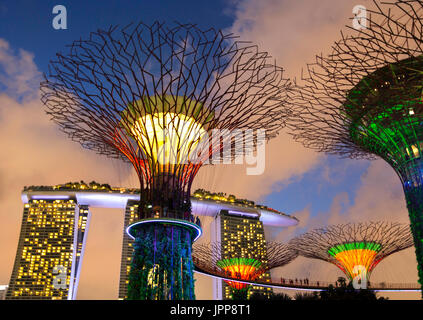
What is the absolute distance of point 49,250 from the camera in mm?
94188

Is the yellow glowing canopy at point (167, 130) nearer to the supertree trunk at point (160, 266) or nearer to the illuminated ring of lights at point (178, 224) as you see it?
the illuminated ring of lights at point (178, 224)

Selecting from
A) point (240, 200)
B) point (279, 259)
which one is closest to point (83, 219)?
point (240, 200)

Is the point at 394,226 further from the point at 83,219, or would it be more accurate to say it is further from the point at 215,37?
the point at 83,219

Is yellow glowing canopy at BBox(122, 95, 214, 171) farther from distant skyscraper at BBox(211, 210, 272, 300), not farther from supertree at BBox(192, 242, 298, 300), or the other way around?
distant skyscraper at BBox(211, 210, 272, 300)

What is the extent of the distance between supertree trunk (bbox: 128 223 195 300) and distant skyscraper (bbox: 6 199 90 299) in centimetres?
7975

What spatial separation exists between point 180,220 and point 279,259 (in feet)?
81.2

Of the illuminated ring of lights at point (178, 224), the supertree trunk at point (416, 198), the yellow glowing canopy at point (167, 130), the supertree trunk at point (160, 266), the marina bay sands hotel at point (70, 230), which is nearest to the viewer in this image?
the supertree trunk at point (160, 266)

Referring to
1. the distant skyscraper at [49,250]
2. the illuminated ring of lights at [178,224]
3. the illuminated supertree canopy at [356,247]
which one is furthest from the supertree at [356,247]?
the distant skyscraper at [49,250]

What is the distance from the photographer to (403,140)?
68.9 ft

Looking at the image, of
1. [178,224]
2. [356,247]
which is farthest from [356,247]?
[178,224]

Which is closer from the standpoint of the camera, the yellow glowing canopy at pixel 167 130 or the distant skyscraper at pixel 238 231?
the yellow glowing canopy at pixel 167 130

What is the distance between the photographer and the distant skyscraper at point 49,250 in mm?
87875

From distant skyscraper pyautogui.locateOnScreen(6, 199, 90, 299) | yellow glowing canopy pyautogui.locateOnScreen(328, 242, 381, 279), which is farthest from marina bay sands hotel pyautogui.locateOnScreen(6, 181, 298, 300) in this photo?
yellow glowing canopy pyautogui.locateOnScreen(328, 242, 381, 279)

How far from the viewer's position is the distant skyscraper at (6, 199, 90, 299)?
87.9 metres
